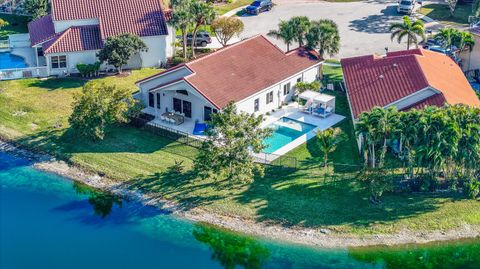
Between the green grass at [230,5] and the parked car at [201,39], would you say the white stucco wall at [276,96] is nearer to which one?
the parked car at [201,39]

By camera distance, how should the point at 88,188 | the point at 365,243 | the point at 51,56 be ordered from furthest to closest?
the point at 51,56 → the point at 88,188 → the point at 365,243

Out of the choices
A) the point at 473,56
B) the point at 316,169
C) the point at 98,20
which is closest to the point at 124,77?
the point at 98,20

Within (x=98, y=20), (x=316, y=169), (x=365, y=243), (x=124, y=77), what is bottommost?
(x=365, y=243)

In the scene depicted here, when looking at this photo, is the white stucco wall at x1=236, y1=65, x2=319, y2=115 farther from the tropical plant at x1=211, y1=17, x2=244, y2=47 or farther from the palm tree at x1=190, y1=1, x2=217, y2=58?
the tropical plant at x1=211, y1=17, x2=244, y2=47

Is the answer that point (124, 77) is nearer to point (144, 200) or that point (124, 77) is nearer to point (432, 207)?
point (144, 200)

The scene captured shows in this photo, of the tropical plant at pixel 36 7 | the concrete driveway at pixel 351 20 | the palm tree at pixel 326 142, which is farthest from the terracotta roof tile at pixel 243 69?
the tropical plant at pixel 36 7

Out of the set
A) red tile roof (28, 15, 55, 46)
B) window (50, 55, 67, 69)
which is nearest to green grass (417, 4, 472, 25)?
window (50, 55, 67, 69)

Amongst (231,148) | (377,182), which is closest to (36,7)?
(231,148)
